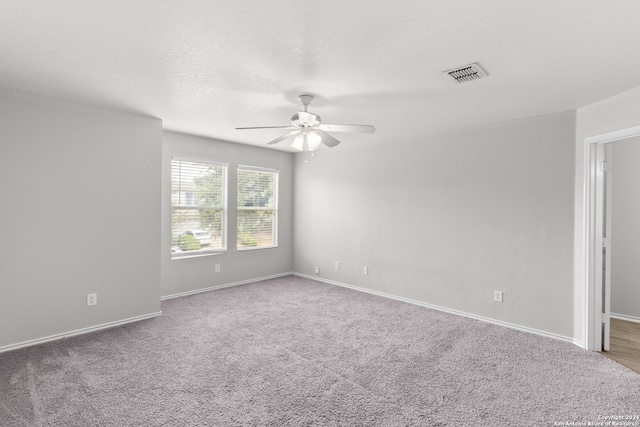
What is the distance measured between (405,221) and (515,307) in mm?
1727

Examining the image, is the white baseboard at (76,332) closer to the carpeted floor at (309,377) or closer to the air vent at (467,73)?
the carpeted floor at (309,377)

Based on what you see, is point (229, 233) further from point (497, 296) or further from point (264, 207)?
point (497, 296)

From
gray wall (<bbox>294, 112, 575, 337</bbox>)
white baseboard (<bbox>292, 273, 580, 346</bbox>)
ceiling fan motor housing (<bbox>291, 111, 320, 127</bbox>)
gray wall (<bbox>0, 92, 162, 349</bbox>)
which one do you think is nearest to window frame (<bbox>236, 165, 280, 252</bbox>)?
gray wall (<bbox>294, 112, 575, 337</bbox>)

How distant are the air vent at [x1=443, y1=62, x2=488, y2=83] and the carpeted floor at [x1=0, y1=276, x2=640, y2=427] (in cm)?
240

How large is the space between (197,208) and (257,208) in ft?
3.76

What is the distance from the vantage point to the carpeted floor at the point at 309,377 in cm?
213

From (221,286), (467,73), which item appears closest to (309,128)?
(467,73)

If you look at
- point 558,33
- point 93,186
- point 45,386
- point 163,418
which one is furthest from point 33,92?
point 558,33

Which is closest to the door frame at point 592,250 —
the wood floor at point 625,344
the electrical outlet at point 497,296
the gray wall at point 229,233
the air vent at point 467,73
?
the wood floor at point 625,344

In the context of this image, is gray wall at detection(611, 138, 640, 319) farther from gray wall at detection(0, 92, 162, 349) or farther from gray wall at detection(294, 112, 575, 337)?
gray wall at detection(0, 92, 162, 349)

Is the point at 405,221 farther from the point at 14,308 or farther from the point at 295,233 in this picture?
the point at 14,308

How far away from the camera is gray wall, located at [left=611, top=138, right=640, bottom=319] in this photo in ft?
13.0

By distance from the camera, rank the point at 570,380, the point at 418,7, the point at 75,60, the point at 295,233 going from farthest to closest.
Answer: the point at 295,233
the point at 570,380
the point at 75,60
the point at 418,7

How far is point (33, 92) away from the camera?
3086mm
